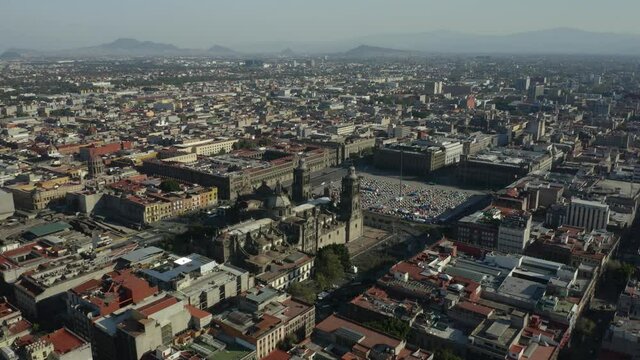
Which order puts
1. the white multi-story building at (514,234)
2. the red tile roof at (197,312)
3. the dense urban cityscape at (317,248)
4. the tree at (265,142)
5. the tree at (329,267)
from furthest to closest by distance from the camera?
the tree at (265,142)
the white multi-story building at (514,234)
the tree at (329,267)
the red tile roof at (197,312)
the dense urban cityscape at (317,248)

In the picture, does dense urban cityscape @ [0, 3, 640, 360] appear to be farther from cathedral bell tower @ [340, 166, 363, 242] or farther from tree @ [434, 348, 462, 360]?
tree @ [434, 348, 462, 360]

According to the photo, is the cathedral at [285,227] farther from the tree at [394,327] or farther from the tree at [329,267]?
the tree at [394,327]

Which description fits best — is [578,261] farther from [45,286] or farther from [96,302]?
[45,286]

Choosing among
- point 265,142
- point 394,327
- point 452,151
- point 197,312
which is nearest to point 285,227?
point 197,312

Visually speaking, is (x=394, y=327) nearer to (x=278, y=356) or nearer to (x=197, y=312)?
(x=278, y=356)

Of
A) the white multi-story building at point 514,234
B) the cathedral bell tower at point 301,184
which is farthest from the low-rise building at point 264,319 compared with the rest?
the cathedral bell tower at point 301,184

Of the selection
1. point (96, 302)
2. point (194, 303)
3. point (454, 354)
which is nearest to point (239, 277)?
point (194, 303)
